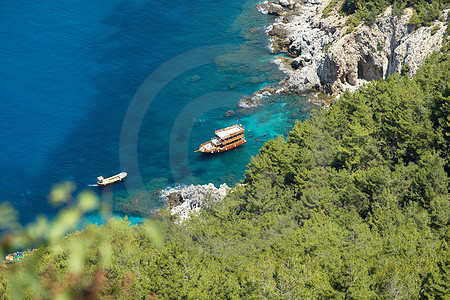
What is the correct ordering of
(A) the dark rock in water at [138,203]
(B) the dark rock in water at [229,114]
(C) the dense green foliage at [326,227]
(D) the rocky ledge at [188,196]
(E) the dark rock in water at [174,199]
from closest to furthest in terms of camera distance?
(C) the dense green foliage at [326,227], (D) the rocky ledge at [188,196], (A) the dark rock in water at [138,203], (E) the dark rock in water at [174,199], (B) the dark rock in water at [229,114]

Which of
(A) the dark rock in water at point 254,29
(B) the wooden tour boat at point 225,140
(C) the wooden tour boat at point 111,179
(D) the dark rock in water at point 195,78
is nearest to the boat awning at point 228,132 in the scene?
(B) the wooden tour boat at point 225,140

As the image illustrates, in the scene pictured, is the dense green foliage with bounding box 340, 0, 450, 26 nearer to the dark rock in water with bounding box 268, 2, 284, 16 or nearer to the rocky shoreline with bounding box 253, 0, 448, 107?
the rocky shoreline with bounding box 253, 0, 448, 107

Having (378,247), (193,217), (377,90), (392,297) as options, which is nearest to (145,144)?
(193,217)

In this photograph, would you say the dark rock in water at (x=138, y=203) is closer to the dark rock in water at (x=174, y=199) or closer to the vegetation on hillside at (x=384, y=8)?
the dark rock in water at (x=174, y=199)

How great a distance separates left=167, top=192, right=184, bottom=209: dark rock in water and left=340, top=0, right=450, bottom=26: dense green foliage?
52.3 meters

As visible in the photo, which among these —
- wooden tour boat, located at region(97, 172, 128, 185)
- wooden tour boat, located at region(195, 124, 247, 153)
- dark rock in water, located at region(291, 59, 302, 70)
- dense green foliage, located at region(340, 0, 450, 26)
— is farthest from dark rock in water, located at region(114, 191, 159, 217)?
dense green foliage, located at region(340, 0, 450, 26)

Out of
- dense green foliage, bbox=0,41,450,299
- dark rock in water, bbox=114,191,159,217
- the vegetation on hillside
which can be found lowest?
dark rock in water, bbox=114,191,159,217

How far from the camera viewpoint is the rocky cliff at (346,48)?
7800cm

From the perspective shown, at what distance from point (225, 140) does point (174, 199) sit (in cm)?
1666

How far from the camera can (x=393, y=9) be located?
287 feet

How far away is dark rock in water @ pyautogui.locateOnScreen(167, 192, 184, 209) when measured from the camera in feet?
253

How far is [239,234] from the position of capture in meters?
48.9

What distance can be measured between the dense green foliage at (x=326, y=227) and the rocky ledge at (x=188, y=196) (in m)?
12.2

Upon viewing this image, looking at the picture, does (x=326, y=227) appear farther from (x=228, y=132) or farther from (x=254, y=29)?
(x=254, y=29)
